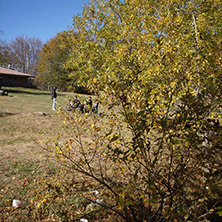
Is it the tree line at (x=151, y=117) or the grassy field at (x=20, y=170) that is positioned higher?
the tree line at (x=151, y=117)

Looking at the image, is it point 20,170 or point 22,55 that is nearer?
point 20,170

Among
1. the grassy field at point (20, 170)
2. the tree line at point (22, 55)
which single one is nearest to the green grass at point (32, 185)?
the grassy field at point (20, 170)

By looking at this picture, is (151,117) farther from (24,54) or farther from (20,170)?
(24,54)

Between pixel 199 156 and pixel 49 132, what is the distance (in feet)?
24.2

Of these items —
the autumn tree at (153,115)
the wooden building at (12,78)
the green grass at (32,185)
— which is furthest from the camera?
the wooden building at (12,78)

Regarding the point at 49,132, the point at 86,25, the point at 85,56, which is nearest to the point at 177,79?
the point at 49,132

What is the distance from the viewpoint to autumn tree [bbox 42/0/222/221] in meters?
2.34

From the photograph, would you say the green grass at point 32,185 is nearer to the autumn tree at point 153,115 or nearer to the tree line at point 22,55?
the autumn tree at point 153,115

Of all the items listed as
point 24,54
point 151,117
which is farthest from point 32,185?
point 24,54

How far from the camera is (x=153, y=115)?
259 cm

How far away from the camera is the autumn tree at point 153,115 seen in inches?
92.0

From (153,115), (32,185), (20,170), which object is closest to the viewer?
(153,115)

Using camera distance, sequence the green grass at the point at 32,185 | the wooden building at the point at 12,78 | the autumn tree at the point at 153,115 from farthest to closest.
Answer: the wooden building at the point at 12,78 → the green grass at the point at 32,185 → the autumn tree at the point at 153,115

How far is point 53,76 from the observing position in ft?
121
